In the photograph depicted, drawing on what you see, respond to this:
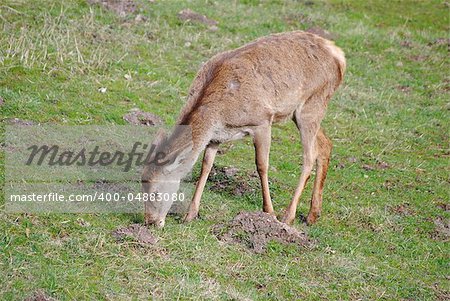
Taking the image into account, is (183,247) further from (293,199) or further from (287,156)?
(287,156)

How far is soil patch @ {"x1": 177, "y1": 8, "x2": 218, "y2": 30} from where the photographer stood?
16953 mm

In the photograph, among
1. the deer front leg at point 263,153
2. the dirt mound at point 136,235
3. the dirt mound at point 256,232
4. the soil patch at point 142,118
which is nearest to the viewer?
the dirt mound at point 136,235

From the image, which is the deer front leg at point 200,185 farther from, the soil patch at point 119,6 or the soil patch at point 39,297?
the soil patch at point 119,6

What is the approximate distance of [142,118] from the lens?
473 inches

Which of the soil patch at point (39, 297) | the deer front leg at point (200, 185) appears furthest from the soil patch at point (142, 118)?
the soil patch at point (39, 297)

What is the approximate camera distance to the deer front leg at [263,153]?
9164 millimetres

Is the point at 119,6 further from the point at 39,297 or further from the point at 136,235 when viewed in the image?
the point at 39,297

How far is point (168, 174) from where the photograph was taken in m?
8.57

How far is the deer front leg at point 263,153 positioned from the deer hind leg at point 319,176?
699mm

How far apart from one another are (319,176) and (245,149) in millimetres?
2090

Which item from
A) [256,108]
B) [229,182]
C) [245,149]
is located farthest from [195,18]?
[256,108]

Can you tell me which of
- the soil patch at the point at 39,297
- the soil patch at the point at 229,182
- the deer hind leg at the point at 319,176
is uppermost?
the soil patch at the point at 39,297

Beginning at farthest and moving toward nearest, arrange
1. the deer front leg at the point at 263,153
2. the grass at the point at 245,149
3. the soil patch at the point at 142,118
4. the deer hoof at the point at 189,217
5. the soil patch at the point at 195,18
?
the soil patch at the point at 195,18, the soil patch at the point at 142,118, the deer front leg at the point at 263,153, the deer hoof at the point at 189,217, the grass at the point at 245,149

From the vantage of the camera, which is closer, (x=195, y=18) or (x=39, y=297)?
(x=39, y=297)
